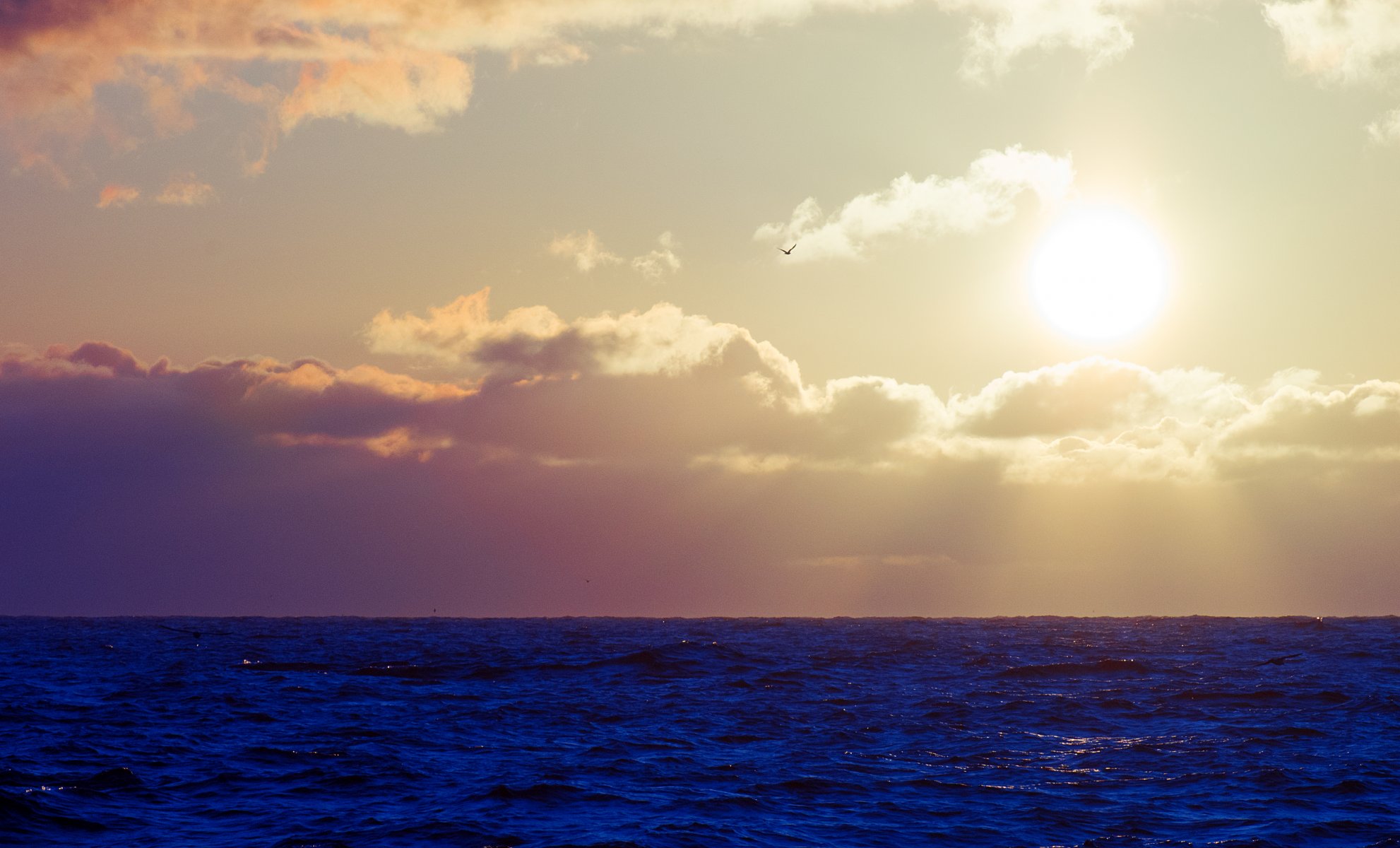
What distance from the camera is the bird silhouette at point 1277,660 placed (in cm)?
7962

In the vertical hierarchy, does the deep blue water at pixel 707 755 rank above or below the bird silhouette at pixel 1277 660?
below

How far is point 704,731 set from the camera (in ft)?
161

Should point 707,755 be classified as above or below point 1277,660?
below

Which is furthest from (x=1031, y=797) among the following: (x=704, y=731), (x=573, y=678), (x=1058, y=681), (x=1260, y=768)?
(x=573, y=678)

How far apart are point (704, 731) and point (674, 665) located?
33.4 meters

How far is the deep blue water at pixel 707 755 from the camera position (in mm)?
31125

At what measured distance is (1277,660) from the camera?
8300cm

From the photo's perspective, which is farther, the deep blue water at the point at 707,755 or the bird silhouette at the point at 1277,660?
the bird silhouette at the point at 1277,660

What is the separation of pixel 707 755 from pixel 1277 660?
5652 cm

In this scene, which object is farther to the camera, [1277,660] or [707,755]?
[1277,660]

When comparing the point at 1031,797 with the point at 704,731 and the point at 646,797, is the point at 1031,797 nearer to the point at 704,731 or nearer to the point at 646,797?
the point at 646,797

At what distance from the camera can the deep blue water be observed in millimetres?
31125

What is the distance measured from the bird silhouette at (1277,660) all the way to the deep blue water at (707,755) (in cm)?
156

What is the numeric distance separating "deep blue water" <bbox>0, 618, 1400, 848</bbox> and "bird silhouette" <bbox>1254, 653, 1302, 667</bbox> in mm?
1564
